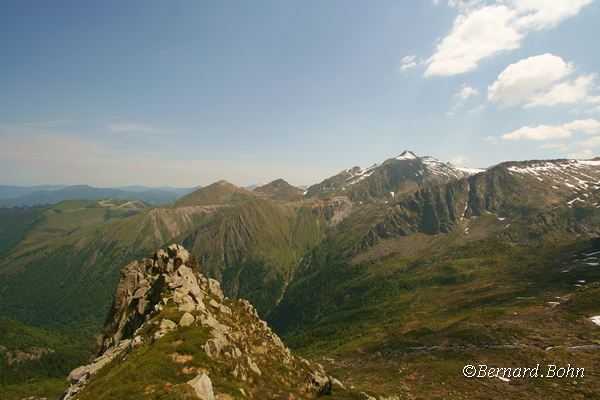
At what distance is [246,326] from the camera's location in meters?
80.9

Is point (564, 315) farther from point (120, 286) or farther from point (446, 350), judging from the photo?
point (120, 286)

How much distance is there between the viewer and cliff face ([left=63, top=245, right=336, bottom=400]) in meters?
38.4

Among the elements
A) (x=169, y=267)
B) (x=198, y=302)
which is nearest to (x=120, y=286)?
(x=169, y=267)

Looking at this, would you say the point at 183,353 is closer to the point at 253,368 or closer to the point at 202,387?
the point at 202,387

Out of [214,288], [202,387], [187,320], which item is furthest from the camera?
[214,288]

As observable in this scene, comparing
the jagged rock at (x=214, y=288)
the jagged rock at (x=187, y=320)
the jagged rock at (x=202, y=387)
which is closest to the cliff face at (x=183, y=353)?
the jagged rock at (x=187, y=320)

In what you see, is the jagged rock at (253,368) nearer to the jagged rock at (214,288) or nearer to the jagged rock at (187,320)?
the jagged rock at (187,320)

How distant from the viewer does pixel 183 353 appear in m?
44.9

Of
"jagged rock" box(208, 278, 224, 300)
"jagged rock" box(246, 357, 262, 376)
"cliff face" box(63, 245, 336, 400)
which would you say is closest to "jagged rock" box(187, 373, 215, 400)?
"cliff face" box(63, 245, 336, 400)

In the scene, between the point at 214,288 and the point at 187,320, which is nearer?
the point at 187,320

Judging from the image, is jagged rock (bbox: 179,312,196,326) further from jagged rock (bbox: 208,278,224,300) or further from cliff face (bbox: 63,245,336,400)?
jagged rock (bbox: 208,278,224,300)

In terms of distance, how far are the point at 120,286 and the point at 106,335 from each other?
15.1 m

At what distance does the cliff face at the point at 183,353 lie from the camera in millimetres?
38438

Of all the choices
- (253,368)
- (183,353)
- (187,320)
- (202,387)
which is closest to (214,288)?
(187,320)
